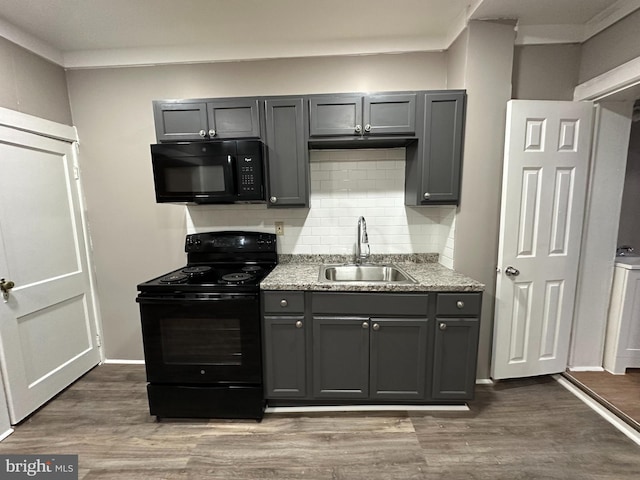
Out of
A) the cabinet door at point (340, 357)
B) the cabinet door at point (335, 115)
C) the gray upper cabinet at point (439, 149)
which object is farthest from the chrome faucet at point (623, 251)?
the cabinet door at point (335, 115)

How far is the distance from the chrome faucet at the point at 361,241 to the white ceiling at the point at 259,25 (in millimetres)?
1380

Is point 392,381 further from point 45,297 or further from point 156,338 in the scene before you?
point 45,297

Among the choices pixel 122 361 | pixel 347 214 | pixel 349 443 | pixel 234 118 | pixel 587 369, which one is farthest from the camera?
pixel 122 361

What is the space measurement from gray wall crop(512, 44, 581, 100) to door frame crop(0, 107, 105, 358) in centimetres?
361

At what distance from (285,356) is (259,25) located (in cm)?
237

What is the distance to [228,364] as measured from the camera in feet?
5.98

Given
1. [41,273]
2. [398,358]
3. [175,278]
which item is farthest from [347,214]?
[41,273]

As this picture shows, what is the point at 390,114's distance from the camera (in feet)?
6.40

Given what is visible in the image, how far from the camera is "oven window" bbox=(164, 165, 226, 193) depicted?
1954 millimetres

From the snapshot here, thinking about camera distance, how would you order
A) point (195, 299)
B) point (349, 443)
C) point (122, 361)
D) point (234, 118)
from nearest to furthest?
point (349, 443) < point (195, 299) < point (234, 118) < point (122, 361)

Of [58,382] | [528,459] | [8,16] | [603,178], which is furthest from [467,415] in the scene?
[8,16]

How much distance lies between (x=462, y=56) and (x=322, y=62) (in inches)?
41.2

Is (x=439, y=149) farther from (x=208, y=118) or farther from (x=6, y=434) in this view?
(x=6, y=434)

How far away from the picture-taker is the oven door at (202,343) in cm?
179
